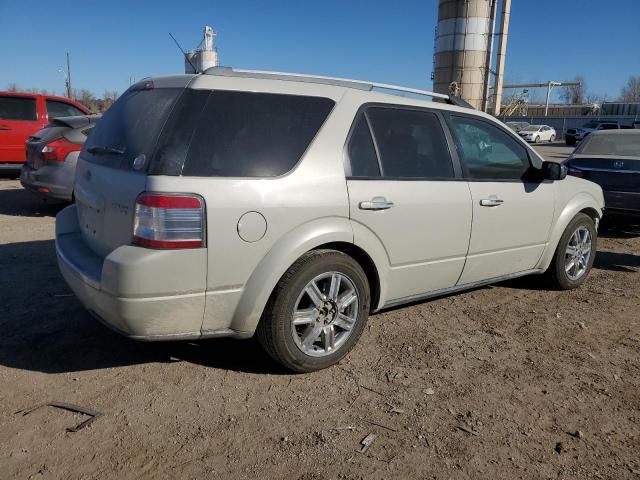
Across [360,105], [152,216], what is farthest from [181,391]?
[360,105]

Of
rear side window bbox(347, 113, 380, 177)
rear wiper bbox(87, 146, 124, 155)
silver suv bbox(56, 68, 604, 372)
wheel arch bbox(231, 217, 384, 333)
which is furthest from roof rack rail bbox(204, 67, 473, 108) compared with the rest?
wheel arch bbox(231, 217, 384, 333)

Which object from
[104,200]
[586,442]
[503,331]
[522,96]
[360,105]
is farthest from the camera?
[522,96]

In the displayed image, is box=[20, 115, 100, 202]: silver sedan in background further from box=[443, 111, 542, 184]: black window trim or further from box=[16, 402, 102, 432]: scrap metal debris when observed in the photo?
box=[443, 111, 542, 184]: black window trim

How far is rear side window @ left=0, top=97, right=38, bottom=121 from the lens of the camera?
35.0 feet

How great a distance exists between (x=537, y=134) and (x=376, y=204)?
4525cm

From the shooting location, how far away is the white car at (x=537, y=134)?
1702 inches

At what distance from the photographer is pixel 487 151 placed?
434 centimetres

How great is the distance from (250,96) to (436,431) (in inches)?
83.6

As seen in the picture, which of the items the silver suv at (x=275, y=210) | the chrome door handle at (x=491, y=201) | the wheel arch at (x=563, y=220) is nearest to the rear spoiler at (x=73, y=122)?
the silver suv at (x=275, y=210)

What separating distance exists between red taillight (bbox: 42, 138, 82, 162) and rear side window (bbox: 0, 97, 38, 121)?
4.10 meters

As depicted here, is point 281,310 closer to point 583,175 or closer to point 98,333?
point 98,333

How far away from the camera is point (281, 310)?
3084 mm

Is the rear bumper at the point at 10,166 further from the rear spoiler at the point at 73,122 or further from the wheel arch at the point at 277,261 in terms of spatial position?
the wheel arch at the point at 277,261

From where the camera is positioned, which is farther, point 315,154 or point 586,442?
point 315,154
